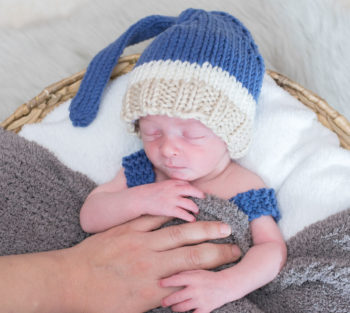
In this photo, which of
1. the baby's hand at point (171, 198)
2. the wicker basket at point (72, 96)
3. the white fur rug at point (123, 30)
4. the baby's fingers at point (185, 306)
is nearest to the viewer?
the baby's fingers at point (185, 306)

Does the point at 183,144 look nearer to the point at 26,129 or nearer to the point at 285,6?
the point at 26,129

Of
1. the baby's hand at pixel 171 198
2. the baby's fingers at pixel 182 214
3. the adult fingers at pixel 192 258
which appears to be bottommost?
the adult fingers at pixel 192 258

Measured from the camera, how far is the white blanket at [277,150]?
1.13 meters

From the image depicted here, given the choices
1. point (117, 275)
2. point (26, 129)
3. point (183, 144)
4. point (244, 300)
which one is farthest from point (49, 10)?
point (244, 300)

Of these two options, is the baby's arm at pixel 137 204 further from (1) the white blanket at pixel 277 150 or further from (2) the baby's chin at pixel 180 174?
(1) the white blanket at pixel 277 150

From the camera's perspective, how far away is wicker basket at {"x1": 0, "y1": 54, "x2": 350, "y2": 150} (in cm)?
128

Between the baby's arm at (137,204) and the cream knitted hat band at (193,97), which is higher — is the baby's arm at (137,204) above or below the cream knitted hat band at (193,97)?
below

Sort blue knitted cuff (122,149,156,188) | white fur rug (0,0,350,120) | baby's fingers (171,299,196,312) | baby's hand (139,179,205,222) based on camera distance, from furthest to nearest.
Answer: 1. white fur rug (0,0,350,120)
2. blue knitted cuff (122,149,156,188)
3. baby's hand (139,179,205,222)
4. baby's fingers (171,299,196,312)

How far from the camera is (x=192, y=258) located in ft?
3.27

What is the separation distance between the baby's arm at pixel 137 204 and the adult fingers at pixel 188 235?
30 mm

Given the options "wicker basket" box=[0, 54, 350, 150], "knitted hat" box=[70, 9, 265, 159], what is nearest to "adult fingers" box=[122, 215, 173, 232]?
→ "knitted hat" box=[70, 9, 265, 159]

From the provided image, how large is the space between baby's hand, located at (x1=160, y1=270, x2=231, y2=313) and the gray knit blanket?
0.04 m

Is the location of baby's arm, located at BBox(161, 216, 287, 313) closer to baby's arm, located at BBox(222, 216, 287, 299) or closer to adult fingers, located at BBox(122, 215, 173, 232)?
baby's arm, located at BBox(222, 216, 287, 299)

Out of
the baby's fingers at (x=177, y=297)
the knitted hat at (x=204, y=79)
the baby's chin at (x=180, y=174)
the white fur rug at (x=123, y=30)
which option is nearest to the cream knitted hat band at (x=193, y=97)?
the knitted hat at (x=204, y=79)
